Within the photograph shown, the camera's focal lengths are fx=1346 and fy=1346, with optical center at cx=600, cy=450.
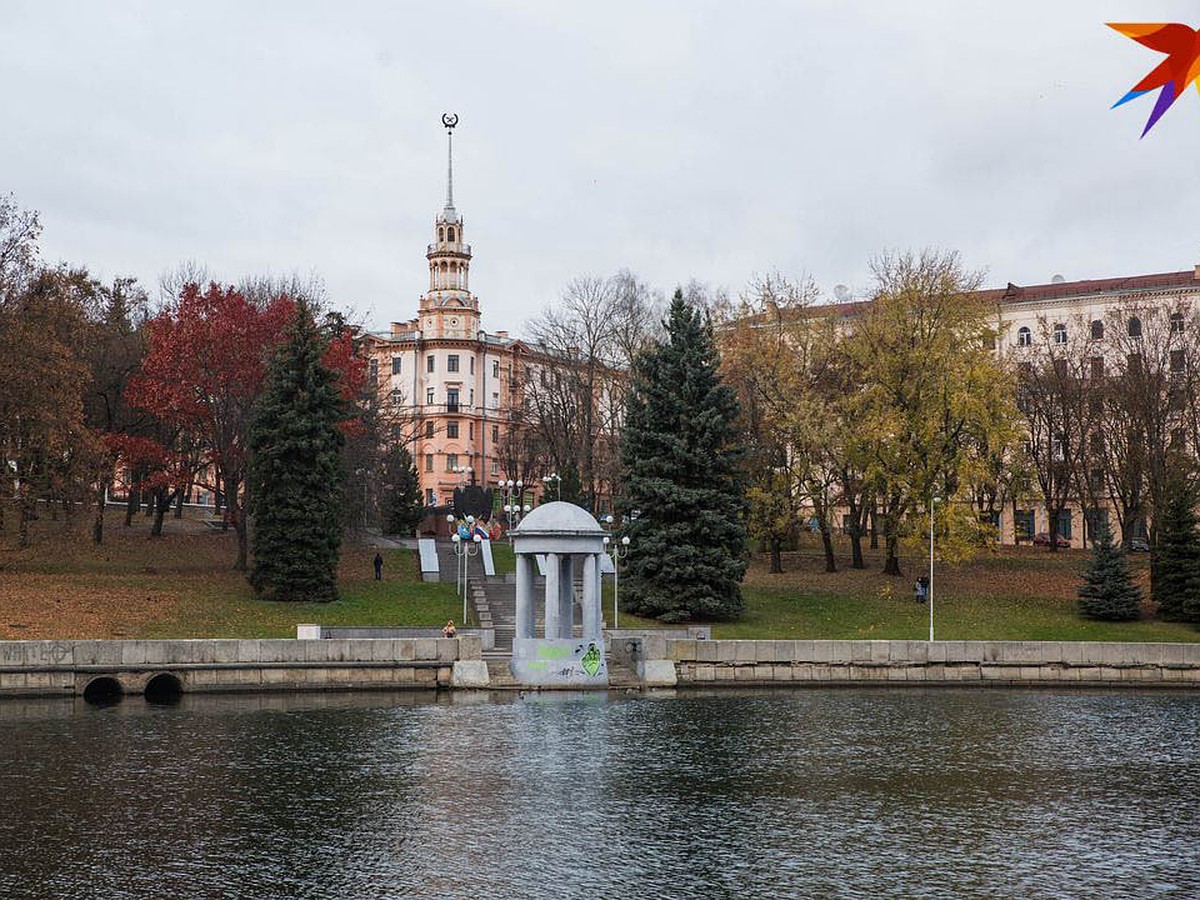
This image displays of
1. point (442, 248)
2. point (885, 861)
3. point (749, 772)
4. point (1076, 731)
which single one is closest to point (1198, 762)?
point (1076, 731)

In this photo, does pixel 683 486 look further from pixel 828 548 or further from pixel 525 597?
pixel 525 597

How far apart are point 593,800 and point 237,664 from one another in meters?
16.5

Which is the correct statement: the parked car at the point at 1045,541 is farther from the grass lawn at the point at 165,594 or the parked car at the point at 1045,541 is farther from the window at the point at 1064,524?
the grass lawn at the point at 165,594

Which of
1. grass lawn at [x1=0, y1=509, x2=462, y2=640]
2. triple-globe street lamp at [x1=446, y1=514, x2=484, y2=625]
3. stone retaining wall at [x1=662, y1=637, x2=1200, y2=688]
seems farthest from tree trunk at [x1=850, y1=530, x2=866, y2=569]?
grass lawn at [x1=0, y1=509, x2=462, y2=640]

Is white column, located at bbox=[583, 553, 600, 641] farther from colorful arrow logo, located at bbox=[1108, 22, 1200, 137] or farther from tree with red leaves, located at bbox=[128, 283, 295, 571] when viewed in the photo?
colorful arrow logo, located at bbox=[1108, 22, 1200, 137]

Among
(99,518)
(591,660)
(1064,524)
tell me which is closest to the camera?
(591,660)

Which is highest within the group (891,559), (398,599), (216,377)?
(216,377)

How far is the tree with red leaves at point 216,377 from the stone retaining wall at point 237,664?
46.0ft

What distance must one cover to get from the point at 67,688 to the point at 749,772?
63.0 ft

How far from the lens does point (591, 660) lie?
3694cm

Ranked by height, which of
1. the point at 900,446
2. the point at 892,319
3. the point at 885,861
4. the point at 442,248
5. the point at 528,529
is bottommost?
the point at 885,861

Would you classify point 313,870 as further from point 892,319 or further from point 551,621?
point 892,319

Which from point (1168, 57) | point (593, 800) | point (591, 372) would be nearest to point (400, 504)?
point (591, 372)

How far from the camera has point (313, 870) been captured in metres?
17.7
